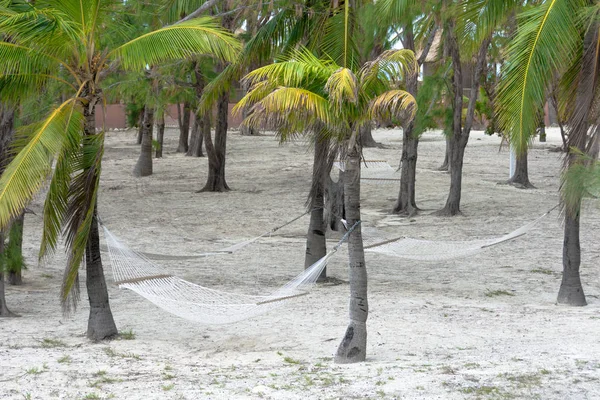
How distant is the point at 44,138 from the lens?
6043 millimetres

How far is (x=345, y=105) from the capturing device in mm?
5781

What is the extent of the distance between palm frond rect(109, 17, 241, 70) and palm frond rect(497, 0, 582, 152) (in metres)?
2.14

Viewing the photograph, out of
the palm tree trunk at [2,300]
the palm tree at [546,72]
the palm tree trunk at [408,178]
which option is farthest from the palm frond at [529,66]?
the palm tree trunk at [408,178]

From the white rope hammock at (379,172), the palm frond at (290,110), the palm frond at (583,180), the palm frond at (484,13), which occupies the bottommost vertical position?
the white rope hammock at (379,172)

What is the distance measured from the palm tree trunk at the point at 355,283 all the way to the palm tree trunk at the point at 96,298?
2.07 m

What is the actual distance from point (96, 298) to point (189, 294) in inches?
30.0

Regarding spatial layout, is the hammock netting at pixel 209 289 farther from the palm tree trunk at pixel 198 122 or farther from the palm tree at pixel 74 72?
the palm tree trunk at pixel 198 122

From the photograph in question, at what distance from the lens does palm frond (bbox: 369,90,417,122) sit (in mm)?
5570

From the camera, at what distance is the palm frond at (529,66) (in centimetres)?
652

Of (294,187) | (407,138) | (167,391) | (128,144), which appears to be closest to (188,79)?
(294,187)

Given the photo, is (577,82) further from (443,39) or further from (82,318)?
(443,39)

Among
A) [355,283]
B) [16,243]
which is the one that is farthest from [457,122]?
[355,283]

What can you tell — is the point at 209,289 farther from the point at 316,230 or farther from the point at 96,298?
the point at 316,230

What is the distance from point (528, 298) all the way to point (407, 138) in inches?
267
